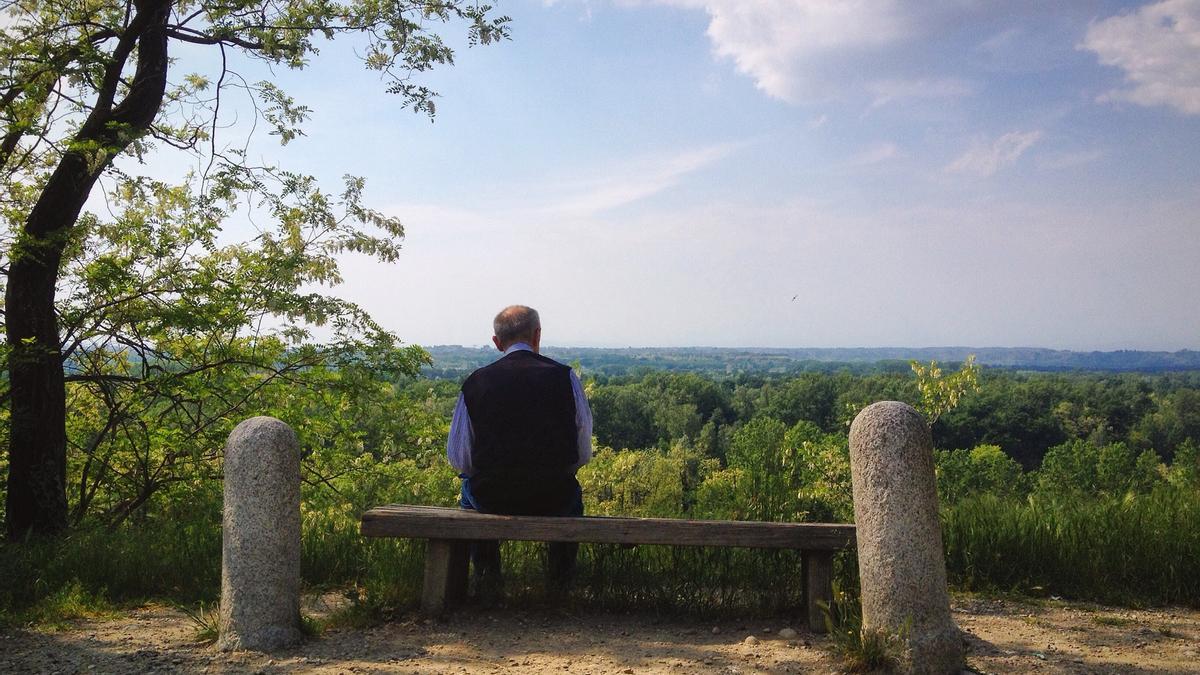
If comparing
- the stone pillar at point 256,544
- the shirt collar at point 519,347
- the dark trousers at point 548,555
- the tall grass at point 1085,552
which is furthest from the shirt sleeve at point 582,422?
the tall grass at point 1085,552

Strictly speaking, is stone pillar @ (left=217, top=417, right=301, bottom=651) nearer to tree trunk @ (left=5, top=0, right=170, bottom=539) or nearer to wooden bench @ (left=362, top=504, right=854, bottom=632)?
wooden bench @ (left=362, top=504, right=854, bottom=632)

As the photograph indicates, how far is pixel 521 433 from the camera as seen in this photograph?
4.22 meters

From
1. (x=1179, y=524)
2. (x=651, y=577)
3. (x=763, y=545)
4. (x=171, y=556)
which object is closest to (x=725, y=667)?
(x=763, y=545)

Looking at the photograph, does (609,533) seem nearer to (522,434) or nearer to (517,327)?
(522,434)

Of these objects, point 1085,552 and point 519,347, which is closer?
point 519,347

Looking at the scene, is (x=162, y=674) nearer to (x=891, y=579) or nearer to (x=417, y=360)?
(x=891, y=579)

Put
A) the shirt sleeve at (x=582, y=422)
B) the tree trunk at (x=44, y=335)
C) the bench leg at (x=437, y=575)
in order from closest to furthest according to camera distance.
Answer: the bench leg at (x=437, y=575) < the shirt sleeve at (x=582, y=422) < the tree trunk at (x=44, y=335)

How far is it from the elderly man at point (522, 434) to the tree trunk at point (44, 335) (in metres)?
3.54

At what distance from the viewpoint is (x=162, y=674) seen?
3.52 m

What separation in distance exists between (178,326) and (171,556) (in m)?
2.21

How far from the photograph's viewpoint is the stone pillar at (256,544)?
3719 mm

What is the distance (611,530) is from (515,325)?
125 cm

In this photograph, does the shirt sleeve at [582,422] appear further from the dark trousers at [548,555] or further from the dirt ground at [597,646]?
the dirt ground at [597,646]

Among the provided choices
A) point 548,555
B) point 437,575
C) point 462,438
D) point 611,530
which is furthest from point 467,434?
point 611,530
